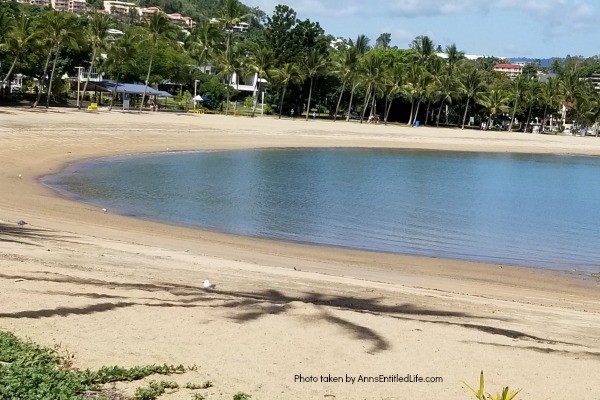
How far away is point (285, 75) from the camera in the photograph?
8200 cm

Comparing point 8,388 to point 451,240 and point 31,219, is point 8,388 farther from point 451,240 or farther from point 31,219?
point 451,240

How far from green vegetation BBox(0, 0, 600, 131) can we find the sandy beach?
48.6 m

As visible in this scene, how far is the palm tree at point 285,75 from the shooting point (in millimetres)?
82125

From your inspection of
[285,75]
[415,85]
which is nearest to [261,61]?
[285,75]

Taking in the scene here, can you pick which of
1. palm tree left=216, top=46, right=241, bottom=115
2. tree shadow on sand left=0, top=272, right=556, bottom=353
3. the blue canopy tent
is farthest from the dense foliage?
palm tree left=216, top=46, right=241, bottom=115

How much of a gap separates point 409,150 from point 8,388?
62079 millimetres

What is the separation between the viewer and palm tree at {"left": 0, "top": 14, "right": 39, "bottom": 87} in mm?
57344

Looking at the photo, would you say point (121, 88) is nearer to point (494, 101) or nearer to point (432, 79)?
point (432, 79)

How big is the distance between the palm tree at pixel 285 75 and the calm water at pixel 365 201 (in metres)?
27.3

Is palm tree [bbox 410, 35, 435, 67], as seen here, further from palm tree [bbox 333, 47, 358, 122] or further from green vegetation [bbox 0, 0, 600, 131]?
palm tree [bbox 333, 47, 358, 122]

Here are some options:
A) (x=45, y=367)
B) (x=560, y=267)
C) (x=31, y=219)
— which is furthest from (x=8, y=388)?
(x=560, y=267)

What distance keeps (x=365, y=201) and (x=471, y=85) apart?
213ft

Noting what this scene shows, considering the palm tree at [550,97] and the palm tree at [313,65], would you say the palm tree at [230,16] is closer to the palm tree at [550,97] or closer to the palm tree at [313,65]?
the palm tree at [313,65]

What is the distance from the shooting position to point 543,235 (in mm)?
26891
